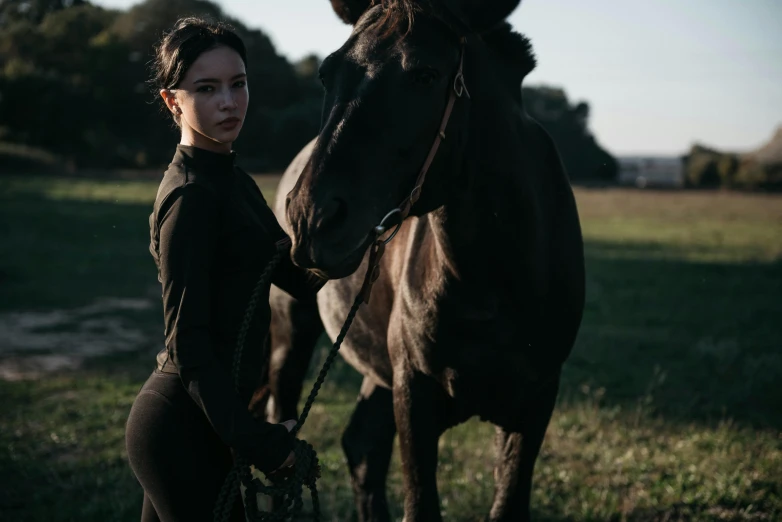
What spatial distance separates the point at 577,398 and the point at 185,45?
4.51 m

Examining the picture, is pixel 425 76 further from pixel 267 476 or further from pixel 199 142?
pixel 267 476

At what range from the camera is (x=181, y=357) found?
164cm

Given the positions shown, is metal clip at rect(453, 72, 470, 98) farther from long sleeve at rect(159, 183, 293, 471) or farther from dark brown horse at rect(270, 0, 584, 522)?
long sleeve at rect(159, 183, 293, 471)

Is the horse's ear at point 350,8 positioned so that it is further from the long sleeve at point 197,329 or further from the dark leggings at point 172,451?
the dark leggings at point 172,451

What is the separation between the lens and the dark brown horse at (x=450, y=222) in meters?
1.76

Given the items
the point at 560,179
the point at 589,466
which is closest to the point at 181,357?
the point at 560,179

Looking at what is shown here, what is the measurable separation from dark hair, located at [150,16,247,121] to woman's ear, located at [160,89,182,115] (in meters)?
0.01

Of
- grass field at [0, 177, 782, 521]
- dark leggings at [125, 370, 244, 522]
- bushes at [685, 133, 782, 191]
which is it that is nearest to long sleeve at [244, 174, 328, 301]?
dark leggings at [125, 370, 244, 522]

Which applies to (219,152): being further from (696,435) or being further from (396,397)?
(696,435)

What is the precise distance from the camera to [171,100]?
1.85 m

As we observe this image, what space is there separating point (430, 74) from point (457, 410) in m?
1.21

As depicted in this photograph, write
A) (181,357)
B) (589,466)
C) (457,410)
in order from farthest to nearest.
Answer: (589,466) < (457,410) < (181,357)

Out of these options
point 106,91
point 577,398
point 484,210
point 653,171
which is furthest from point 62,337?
point 653,171

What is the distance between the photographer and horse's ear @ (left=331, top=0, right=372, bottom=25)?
2217 mm
